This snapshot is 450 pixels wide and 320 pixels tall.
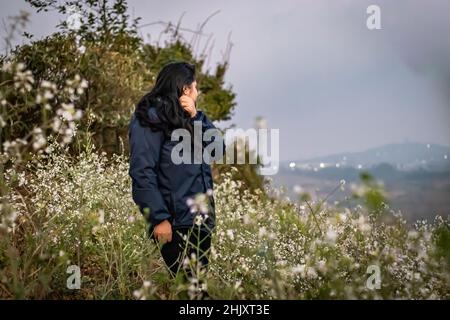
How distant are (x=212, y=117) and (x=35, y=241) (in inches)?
266

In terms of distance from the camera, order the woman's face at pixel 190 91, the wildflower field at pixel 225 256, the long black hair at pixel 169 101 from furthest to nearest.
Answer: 1. the woman's face at pixel 190 91
2. the long black hair at pixel 169 101
3. the wildflower field at pixel 225 256

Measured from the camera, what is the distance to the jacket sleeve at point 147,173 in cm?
335

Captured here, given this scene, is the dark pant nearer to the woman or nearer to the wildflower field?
the woman

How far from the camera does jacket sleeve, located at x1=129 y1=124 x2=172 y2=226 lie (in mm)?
3354

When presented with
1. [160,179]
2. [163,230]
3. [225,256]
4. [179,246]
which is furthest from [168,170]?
[225,256]

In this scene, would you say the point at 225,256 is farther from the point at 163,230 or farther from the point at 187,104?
the point at 187,104

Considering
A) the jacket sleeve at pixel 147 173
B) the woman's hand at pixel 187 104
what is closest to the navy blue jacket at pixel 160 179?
the jacket sleeve at pixel 147 173

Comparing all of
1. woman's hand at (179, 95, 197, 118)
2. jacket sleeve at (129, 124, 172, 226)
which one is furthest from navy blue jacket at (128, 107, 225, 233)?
woman's hand at (179, 95, 197, 118)

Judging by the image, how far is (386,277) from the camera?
3039mm

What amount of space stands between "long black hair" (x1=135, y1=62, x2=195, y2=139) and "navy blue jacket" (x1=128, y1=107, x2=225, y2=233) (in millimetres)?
35

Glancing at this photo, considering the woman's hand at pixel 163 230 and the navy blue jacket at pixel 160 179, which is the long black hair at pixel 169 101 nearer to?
the navy blue jacket at pixel 160 179

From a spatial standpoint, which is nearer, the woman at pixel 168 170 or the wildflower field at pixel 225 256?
the wildflower field at pixel 225 256
